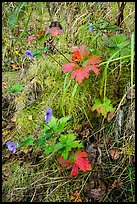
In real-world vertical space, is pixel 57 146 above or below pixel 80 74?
below

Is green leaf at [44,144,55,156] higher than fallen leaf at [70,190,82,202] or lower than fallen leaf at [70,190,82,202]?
higher

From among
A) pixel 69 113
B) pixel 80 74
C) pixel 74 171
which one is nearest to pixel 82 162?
pixel 74 171

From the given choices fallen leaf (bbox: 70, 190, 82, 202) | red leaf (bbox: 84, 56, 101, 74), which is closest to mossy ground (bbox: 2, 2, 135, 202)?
fallen leaf (bbox: 70, 190, 82, 202)

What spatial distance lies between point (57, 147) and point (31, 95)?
24.6 inches

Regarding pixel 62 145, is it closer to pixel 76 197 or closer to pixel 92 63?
pixel 76 197

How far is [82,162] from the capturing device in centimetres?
151

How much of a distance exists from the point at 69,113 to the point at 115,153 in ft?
1.07

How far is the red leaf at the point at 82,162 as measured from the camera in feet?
4.90

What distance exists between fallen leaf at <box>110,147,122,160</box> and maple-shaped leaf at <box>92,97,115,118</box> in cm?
18

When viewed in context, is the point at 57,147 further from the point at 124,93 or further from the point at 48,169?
the point at 124,93

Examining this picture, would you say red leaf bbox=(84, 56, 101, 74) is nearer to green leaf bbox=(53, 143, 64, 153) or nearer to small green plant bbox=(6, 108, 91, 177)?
small green plant bbox=(6, 108, 91, 177)

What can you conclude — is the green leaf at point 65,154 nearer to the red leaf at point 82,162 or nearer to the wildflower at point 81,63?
the red leaf at point 82,162

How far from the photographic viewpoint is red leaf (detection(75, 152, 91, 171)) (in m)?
1.49

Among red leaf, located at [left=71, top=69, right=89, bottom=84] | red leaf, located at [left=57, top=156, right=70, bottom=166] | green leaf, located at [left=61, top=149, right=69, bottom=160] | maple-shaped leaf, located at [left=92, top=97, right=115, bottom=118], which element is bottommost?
red leaf, located at [left=57, top=156, right=70, bottom=166]
